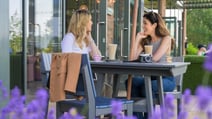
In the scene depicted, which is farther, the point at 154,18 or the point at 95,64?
the point at 154,18

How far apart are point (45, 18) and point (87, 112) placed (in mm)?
3547

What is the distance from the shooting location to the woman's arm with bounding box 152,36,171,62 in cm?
381

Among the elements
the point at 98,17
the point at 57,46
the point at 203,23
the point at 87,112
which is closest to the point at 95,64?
the point at 87,112

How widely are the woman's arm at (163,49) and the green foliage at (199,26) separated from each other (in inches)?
1395

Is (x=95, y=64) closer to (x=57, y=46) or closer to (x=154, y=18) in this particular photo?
(x=154, y=18)

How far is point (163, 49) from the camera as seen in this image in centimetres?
385

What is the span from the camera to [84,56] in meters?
2.71

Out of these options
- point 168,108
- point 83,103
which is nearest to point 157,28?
point 83,103

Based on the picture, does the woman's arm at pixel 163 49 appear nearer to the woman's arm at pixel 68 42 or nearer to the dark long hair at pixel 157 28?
the dark long hair at pixel 157 28

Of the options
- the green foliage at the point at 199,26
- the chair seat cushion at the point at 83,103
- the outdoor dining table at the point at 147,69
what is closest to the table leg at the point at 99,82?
the outdoor dining table at the point at 147,69

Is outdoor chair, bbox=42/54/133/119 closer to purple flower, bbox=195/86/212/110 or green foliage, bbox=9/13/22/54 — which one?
purple flower, bbox=195/86/212/110

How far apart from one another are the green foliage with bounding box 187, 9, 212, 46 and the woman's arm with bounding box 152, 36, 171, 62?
35425 mm

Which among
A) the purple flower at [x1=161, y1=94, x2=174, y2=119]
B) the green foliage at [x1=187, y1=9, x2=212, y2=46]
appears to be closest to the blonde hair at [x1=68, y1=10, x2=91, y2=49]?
the purple flower at [x1=161, y1=94, x2=174, y2=119]

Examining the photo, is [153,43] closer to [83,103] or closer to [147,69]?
[147,69]
